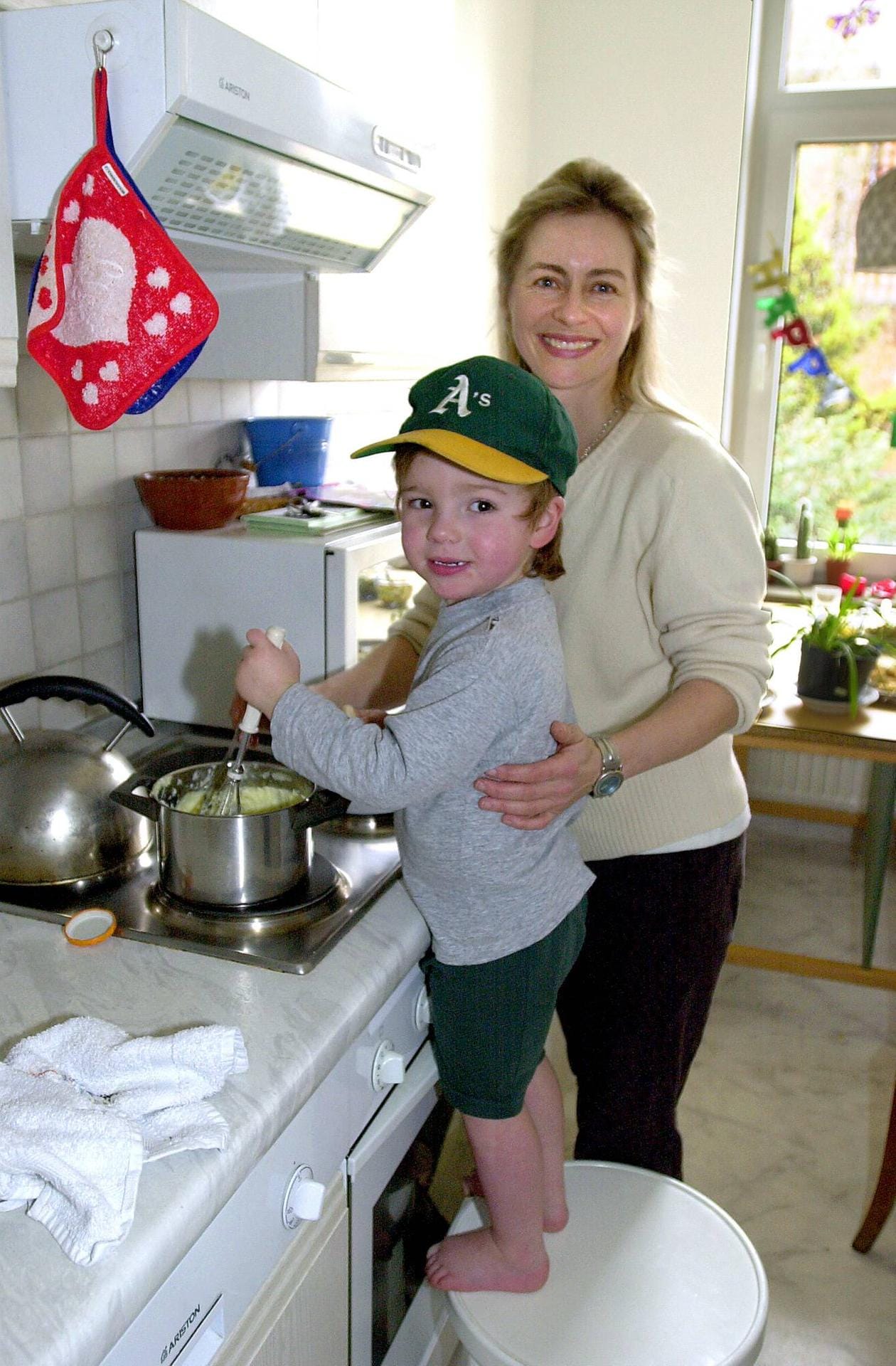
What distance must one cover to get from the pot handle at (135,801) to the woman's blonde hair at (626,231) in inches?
27.7

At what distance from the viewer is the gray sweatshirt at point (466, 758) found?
3.32 feet

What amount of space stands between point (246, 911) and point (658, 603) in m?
0.57

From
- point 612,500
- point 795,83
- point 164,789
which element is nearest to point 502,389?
point 612,500

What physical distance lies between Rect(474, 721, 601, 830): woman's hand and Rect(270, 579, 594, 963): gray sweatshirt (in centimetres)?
2

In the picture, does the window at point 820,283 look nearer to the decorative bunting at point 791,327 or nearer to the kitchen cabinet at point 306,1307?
the decorative bunting at point 791,327

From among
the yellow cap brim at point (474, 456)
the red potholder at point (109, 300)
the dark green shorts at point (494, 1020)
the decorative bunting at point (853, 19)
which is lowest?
the dark green shorts at point (494, 1020)

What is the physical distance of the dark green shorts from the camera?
115 centimetres

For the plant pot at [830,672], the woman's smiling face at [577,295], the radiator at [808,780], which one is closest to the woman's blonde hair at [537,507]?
the woman's smiling face at [577,295]

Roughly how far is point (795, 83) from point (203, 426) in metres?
2.36

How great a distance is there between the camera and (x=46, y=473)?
1.58 m

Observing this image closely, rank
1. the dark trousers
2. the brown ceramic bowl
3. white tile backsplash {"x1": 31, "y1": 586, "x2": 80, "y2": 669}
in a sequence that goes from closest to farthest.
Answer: the dark trousers < white tile backsplash {"x1": 31, "y1": 586, "x2": 80, "y2": 669} < the brown ceramic bowl

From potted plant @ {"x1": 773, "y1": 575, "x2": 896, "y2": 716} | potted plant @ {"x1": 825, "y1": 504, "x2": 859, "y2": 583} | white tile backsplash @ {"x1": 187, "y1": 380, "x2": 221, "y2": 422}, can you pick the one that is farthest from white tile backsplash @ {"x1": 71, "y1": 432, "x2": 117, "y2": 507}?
potted plant @ {"x1": 825, "y1": 504, "x2": 859, "y2": 583}

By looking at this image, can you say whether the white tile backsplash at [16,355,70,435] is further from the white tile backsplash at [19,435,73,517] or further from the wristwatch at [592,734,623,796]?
the wristwatch at [592,734,623,796]

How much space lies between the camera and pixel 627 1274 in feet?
3.89
